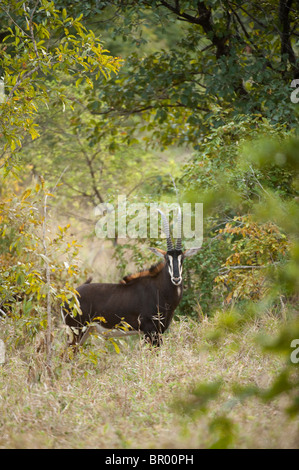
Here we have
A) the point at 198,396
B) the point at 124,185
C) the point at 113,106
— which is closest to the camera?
the point at 198,396

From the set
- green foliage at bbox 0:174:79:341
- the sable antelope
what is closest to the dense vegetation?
green foliage at bbox 0:174:79:341

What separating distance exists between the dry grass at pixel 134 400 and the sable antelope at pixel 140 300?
754 mm

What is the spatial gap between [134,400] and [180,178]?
18.6ft

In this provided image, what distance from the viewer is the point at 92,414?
507 centimetres

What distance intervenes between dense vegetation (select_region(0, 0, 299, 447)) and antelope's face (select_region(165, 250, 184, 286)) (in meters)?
0.61

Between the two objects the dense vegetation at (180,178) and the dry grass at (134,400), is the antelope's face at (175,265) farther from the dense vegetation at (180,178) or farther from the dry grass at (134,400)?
the dry grass at (134,400)

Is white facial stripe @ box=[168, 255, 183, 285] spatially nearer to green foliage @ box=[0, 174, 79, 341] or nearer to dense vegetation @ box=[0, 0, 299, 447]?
dense vegetation @ box=[0, 0, 299, 447]

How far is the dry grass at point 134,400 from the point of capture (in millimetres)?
4293

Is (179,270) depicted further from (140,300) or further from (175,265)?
(140,300)

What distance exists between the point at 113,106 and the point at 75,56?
5.04 metres

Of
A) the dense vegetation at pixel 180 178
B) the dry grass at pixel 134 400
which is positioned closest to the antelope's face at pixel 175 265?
the dense vegetation at pixel 180 178

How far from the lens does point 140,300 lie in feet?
26.9
